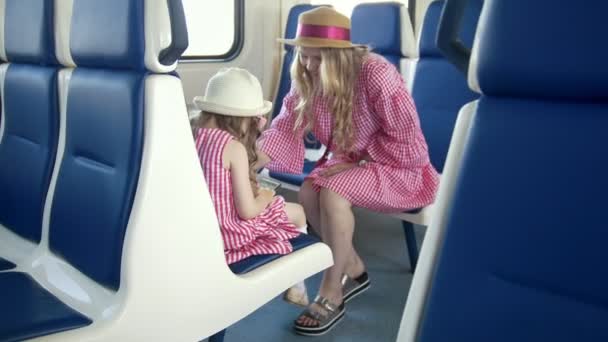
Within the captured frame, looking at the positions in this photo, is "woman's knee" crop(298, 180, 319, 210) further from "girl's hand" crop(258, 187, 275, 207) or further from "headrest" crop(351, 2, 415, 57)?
"headrest" crop(351, 2, 415, 57)

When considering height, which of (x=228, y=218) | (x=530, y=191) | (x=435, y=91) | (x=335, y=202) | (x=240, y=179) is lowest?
(x=335, y=202)

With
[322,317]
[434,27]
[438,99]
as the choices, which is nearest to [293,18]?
[434,27]

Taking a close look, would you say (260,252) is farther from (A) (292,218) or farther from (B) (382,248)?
(B) (382,248)

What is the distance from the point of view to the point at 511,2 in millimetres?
719

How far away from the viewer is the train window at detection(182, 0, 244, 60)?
2.89 meters

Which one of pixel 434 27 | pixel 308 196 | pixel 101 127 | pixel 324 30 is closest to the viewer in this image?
pixel 101 127

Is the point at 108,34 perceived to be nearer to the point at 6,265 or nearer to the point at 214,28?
the point at 6,265

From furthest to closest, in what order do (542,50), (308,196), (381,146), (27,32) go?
(308,196), (381,146), (27,32), (542,50)

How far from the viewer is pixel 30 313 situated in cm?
123

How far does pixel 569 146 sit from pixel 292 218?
3.75 ft

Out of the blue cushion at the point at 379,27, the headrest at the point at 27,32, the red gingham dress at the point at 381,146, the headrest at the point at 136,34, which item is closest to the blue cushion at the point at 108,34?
the headrest at the point at 136,34

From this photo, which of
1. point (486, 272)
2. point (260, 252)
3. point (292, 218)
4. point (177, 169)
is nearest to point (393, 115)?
point (292, 218)

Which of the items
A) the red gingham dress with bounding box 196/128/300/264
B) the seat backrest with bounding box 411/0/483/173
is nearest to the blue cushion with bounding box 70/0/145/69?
the red gingham dress with bounding box 196/128/300/264

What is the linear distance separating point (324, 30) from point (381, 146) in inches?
17.7
